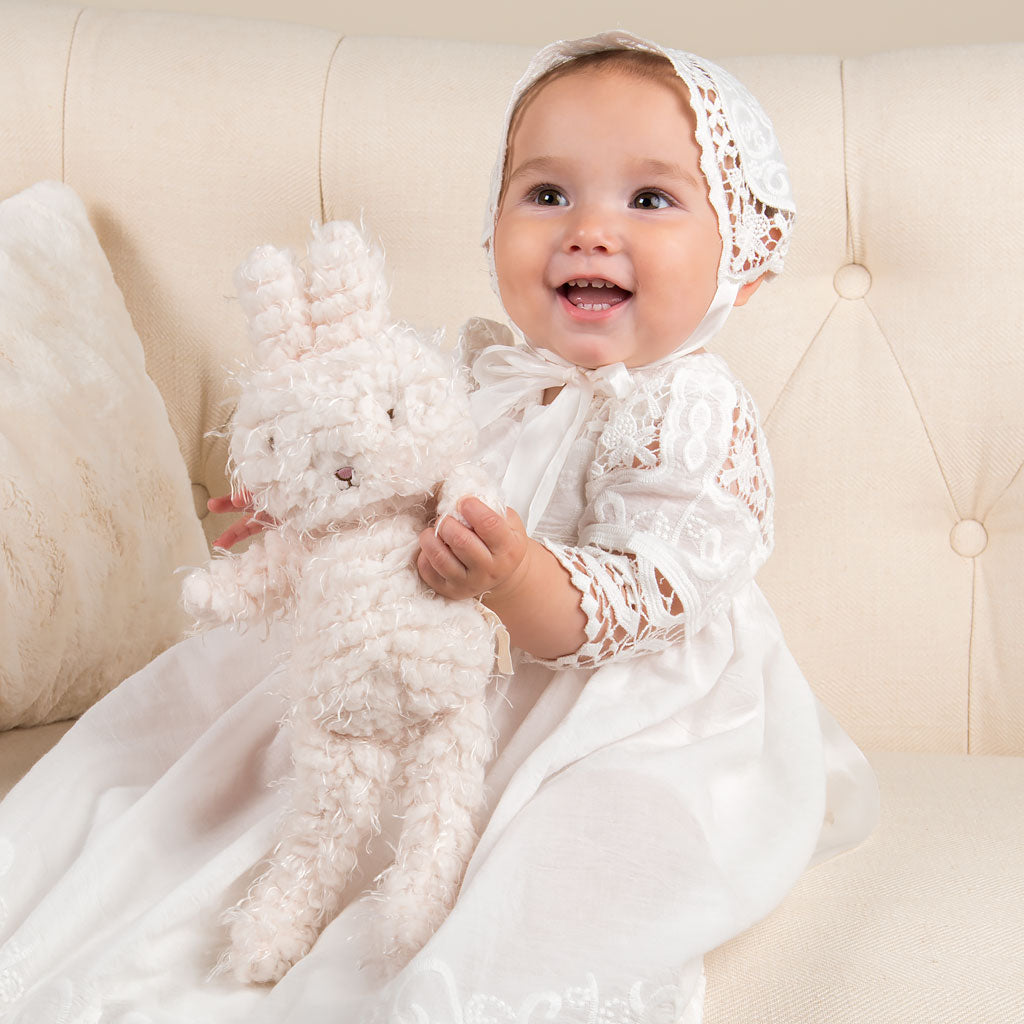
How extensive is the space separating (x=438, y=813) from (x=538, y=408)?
0.36m

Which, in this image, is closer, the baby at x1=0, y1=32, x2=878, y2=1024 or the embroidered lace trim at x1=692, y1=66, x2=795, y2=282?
the baby at x1=0, y1=32, x2=878, y2=1024

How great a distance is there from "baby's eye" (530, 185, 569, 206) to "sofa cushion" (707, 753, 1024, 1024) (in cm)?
56

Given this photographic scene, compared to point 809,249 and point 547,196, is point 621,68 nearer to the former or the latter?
point 547,196

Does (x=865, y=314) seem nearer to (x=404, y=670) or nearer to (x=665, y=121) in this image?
(x=665, y=121)

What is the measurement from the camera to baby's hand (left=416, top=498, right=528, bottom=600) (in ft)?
2.18

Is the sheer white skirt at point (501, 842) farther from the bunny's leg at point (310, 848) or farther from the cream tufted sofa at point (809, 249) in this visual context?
the cream tufted sofa at point (809, 249)

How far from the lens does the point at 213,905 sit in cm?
75

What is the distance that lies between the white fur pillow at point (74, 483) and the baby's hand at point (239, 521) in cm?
27

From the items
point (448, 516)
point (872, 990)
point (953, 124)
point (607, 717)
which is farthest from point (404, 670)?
point (953, 124)

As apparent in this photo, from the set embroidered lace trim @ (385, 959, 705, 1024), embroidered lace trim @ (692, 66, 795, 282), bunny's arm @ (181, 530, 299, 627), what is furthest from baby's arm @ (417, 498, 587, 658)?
embroidered lace trim @ (692, 66, 795, 282)

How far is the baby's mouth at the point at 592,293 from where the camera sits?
0.87 meters

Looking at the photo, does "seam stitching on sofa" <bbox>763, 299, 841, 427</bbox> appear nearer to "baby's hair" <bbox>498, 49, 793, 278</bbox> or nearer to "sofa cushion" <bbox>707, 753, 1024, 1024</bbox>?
"baby's hair" <bbox>498, 49, 793, 278</bbox>

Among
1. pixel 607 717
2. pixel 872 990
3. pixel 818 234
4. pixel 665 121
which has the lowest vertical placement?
pixel 872 990

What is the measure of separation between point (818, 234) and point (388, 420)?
72cm
